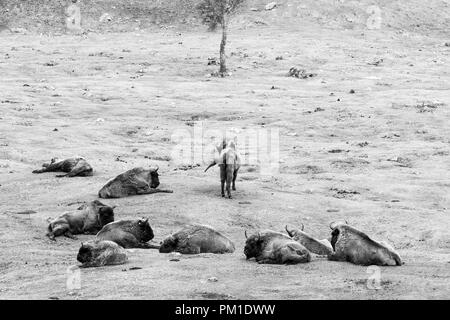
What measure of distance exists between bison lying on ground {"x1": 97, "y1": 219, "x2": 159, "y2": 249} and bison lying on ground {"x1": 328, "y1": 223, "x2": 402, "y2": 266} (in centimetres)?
362

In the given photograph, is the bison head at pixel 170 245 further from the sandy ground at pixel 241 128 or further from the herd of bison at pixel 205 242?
the sandy ground at pixel 241 128

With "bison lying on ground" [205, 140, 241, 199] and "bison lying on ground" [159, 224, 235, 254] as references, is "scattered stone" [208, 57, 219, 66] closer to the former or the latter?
"bison lying on ground" [205, 140, 241, 199]

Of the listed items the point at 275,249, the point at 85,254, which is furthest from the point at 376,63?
the point at 85,254

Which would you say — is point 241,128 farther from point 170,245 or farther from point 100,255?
point 100,255

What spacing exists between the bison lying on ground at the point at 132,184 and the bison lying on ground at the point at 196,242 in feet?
18.8

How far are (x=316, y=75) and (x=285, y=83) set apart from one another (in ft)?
9.35

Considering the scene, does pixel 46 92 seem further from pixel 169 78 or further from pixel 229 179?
pixel 229 179

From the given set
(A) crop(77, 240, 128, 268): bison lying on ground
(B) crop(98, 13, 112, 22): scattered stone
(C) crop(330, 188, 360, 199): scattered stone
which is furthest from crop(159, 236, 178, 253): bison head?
(B) crop(98, 13, 112, 22): scattered stone

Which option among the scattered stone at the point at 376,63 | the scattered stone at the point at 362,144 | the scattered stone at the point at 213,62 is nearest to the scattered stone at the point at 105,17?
the scattered stone at the point at 213,62

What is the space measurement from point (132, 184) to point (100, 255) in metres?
7.19

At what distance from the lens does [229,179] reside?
1933 cm

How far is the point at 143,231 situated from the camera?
575 inches

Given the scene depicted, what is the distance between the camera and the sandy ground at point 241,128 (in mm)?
11508
